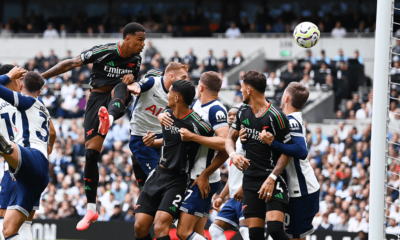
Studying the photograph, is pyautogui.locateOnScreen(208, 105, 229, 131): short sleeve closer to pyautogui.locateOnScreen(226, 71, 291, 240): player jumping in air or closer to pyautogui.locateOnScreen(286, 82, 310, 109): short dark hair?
pyautogui.locateOnScreen(226, 71, 291, 240): player jumping in air

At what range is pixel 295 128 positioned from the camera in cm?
621

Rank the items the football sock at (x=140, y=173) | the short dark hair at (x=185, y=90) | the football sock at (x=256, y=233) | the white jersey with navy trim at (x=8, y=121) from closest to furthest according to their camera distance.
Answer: the football sock at (x=256, y=233)
the short dark hair at (x=185, y=90)
the white jersey with navy trim at (x=8, y=121)
the football sock at (x=140, y=173)

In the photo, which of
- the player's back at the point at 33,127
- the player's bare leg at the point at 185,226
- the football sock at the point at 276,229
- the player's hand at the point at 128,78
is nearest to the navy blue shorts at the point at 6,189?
the player's back at the point at 33,127

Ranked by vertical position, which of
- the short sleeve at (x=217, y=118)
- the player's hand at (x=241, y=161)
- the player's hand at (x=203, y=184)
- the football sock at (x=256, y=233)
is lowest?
the football sock at (x=256, y=233)

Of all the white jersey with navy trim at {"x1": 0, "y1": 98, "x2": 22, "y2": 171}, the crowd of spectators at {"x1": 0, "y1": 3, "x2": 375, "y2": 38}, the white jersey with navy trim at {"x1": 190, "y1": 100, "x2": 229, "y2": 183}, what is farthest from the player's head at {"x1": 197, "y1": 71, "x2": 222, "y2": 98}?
the crowd of spectators at {"x1": 0, "y1": 3, "x2": 375, "y2": 38}

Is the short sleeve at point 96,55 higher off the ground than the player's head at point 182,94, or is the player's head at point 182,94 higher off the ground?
the short sleeve at point 96,55

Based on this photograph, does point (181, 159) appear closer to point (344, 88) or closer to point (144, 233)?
point (144, 233)

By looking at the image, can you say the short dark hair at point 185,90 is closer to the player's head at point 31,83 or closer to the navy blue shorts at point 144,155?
the navy blue shorts at point 144,155

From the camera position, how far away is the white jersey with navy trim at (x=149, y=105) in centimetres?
747

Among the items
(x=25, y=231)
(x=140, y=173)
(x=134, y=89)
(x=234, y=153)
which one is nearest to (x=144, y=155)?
(x=140, y=173)

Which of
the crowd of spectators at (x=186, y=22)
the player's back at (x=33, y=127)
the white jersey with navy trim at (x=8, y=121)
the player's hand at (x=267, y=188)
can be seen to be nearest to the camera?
the player's hand at (x=267, y=188)

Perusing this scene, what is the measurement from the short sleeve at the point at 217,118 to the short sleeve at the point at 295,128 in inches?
31.4

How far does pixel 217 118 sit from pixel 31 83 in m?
2.33

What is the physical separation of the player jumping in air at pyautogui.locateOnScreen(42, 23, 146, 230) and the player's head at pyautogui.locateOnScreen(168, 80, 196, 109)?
0.97 meters
